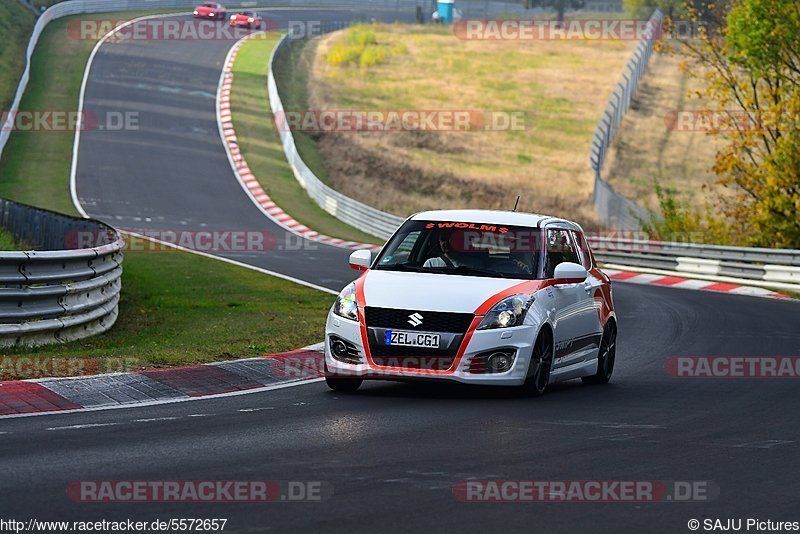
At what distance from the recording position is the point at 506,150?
58719 millimetres

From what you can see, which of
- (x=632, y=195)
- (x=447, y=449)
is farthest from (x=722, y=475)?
(x=632, y=195)

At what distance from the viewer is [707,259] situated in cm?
3155

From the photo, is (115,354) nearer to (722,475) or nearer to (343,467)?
(343,467)

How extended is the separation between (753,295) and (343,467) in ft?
68.4

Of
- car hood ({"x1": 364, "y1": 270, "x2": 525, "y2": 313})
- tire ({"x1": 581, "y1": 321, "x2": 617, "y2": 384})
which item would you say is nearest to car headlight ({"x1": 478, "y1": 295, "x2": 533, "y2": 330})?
car hood ({"x1": 364, "y1": 270, "x2": 525, "y2": 313})

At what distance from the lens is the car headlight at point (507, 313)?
11.5m

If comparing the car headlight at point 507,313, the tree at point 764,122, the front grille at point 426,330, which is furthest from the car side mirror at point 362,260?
the tree at point 764,122

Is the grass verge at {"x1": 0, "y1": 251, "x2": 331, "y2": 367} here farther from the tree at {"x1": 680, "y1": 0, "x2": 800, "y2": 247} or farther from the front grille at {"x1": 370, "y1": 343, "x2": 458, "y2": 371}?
the tree at {"x1": 680, "y1": 0, "x2": 800, "y2": 247}

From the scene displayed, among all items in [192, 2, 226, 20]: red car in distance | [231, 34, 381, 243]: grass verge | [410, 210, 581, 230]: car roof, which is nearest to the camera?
[410, 210, 581, 230]: car roof

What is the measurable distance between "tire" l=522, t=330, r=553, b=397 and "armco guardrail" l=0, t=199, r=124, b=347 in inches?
204

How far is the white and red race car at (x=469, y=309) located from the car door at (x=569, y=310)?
0.04 feet

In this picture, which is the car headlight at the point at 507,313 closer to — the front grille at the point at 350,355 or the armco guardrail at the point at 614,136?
the front grille at the point at 350,355

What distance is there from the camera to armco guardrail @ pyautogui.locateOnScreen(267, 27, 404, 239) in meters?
39.3

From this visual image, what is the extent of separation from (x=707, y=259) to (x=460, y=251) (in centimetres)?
1998
